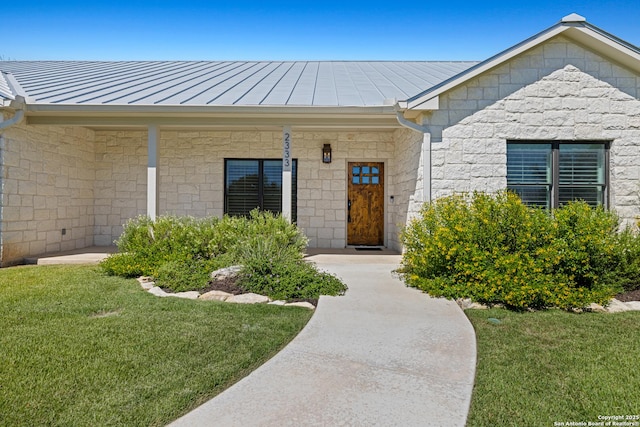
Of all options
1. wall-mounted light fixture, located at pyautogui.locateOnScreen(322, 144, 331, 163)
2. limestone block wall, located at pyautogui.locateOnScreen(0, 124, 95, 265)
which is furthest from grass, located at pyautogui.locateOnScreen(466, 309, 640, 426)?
limestone block wall, located at pyautogui.locateOnScreen(0, 124, 95, 265)

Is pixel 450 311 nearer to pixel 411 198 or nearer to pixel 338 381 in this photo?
pixel 338 381

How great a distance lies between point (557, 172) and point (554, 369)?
4939 millimetres

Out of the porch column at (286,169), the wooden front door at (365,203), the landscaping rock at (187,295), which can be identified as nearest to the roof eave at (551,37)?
the porch column at (286,169)

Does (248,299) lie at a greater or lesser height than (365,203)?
lesser

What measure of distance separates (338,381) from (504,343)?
176 cm

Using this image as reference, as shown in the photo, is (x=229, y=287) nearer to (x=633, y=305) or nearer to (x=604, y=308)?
(x=604, y=308)

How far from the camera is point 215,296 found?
496 centimetres

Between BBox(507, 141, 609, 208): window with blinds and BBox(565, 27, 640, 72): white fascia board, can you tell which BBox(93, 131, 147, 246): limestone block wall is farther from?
BBox(565, 27, 640, 72): white fascia board

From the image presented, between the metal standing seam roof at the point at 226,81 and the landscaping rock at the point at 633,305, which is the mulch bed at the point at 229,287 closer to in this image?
the metal standing seam roof at the point at 226,81

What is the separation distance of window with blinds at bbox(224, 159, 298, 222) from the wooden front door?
1.67m

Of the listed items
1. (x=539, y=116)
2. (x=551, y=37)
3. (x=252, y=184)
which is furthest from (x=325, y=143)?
(x=551, y=37)

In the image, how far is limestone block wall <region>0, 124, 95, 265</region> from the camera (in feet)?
23.5

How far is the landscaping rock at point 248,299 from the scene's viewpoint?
477cm

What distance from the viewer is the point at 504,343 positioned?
11.5 feet
